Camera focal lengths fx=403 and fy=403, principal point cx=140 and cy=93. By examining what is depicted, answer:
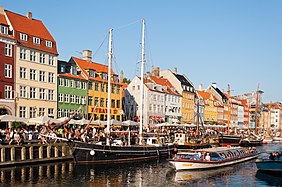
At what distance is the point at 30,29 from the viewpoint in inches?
2447

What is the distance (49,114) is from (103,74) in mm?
15566

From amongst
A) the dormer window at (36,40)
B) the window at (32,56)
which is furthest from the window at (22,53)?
the dormer window at (36,40)

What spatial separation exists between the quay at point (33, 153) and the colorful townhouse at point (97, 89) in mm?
23993

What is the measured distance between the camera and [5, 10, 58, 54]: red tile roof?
59.2m

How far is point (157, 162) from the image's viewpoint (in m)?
48.4

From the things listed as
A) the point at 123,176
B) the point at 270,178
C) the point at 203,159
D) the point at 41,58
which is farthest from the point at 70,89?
the point at 270,178

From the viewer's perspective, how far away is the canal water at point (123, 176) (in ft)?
105

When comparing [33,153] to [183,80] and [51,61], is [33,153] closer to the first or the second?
[51,61]

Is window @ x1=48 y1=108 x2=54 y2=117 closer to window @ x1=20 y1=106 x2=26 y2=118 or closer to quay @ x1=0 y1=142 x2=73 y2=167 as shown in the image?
window @ x1=20 y1=106 x2=26 y2=118

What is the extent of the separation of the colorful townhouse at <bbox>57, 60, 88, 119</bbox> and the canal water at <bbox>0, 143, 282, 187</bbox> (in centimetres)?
2381

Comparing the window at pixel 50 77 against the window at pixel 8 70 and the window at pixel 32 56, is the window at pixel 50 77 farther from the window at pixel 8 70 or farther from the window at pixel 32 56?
the window at pixel 8 70

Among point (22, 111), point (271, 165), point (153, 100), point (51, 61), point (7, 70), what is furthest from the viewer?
point (153, 100)

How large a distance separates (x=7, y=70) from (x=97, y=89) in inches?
804

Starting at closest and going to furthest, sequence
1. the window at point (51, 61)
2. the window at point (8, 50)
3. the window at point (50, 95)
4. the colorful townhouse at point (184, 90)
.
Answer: the window at point (8, 50)
the window at point (50, 95)
the window at point (51, 61)
the colorful townhouse at point (184, 90)
